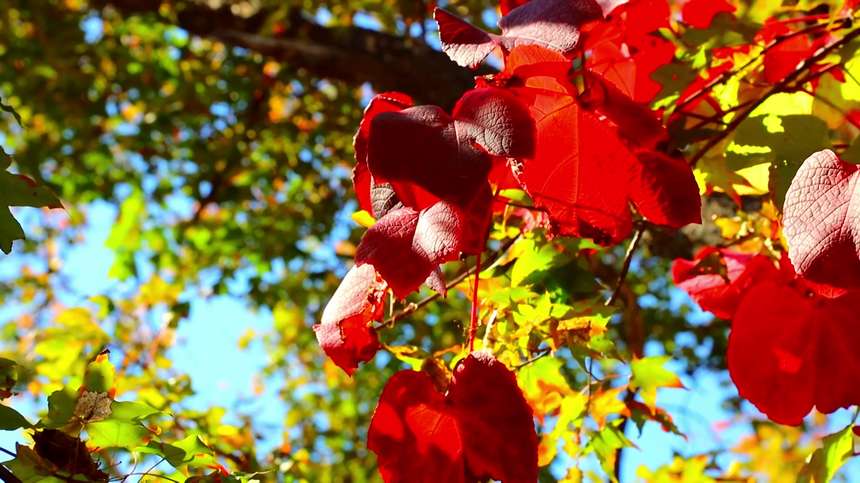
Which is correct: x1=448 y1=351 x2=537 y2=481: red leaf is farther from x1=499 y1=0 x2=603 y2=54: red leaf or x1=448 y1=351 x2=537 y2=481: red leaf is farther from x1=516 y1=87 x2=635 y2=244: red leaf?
x1=499 y1=0 x2=603 y2=54: red leaf

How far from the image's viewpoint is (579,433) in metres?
1.39

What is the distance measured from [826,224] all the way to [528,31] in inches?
10.8

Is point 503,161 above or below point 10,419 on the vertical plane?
above

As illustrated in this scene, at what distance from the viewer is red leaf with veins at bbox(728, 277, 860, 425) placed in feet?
3.00

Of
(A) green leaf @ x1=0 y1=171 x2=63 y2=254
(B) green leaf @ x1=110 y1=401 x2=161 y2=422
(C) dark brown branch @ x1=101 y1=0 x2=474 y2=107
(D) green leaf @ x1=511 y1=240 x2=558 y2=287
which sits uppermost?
(C) dark brown branch @ x1=101 y1=0 x2=474 y2=107

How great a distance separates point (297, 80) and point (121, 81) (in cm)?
63

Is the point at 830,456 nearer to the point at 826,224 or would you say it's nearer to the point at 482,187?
the point at 826,224

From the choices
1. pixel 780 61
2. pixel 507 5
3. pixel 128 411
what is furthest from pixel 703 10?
pixel 128 411

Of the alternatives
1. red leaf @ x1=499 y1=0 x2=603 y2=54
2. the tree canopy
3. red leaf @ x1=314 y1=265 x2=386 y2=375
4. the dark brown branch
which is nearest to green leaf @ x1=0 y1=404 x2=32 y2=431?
the tree canopy

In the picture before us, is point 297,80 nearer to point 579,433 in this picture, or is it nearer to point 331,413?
point 331,413

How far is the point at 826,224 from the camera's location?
2.37 feet

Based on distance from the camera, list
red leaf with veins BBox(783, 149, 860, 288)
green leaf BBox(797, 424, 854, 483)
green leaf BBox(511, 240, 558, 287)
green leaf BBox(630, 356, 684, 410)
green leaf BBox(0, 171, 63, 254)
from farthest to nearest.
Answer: green leaf BBox(630, 356, 684, 410), green leaf BBox(511, 240, 558, 287), green leaf BBox(797, 424, 854, 483), green leaf BBox(0, 171, 63, 254), red leaf with veins BBox(783, 149, 860, 288)

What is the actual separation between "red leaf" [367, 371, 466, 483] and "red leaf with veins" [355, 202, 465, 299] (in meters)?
0.15

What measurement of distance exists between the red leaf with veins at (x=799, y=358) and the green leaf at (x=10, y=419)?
64cm
